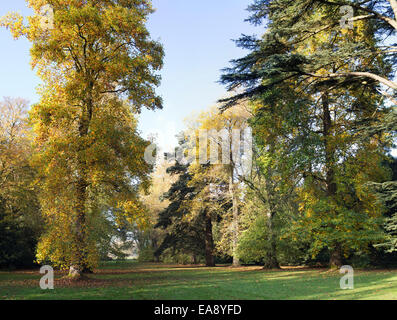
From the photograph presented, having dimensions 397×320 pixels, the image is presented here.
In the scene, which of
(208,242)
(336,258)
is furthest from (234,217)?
(336,258)

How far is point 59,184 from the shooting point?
13711 millimetres

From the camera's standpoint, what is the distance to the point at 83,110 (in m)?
14.6

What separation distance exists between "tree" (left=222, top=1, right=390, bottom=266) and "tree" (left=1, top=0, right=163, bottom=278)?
15.7ft

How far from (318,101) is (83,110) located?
10.8 m

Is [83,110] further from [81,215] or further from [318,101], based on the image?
[318,101]

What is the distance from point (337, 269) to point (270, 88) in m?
11.0

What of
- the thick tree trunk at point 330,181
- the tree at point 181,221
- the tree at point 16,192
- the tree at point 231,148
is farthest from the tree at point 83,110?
the tree at point 181,221

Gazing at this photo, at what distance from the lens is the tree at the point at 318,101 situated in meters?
12.0

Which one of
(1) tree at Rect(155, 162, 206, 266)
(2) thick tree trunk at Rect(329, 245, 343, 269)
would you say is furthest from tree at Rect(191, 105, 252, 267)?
(2) thick tree trunk at Rect(329, 245, 343, 269)

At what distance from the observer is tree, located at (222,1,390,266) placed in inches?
472

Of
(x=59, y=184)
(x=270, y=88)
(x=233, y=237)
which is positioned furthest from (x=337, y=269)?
(x=59, y=184)

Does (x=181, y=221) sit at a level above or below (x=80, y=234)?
below

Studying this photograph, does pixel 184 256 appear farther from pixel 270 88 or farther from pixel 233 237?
pixel 270 88

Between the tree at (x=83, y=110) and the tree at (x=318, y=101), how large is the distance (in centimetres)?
479
